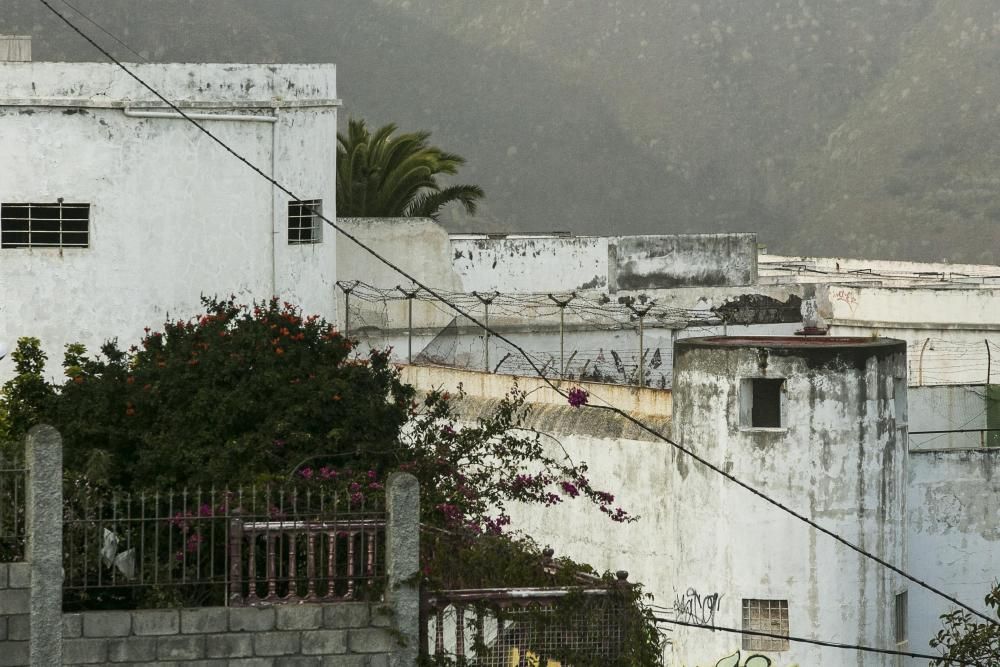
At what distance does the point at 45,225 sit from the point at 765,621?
446 inches

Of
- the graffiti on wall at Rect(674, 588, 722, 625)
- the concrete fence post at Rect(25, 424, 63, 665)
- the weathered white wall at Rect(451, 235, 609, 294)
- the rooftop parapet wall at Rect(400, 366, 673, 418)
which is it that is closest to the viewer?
the concrete fence post at Rect(25, 424, 63, 665)

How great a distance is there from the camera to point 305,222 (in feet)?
95.8

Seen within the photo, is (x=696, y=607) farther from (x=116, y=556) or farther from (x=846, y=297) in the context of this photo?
(x=846, y=297)

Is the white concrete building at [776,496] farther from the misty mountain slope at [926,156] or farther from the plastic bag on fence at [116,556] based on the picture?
the misty mountain slope at [926,156]

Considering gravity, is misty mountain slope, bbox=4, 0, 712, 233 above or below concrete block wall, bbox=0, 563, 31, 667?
above

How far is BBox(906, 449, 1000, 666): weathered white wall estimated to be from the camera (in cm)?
2498

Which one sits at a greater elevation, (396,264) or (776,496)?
(396,264)

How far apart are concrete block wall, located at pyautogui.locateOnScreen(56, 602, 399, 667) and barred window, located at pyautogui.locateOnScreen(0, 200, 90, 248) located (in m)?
12.2

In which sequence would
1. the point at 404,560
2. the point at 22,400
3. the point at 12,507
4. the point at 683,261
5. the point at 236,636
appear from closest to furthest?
the point at 12,507
the point at 236,636
the point at 404,560
the point at 22,400
the point at 683,261

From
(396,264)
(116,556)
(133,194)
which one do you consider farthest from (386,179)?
(116,556)

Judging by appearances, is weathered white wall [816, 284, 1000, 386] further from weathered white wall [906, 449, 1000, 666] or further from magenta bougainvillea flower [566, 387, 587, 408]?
magenta bougainvillea flower [566, 387, 587, 408]

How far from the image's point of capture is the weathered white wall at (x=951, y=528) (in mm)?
24984

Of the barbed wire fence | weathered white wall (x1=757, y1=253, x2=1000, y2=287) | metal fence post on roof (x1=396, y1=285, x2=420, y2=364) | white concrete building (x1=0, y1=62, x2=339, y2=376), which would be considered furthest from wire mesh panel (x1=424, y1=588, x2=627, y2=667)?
weathered white wall (x1=757, y1=253, x2=1000, y2=287)

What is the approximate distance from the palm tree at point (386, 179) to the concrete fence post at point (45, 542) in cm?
2854
